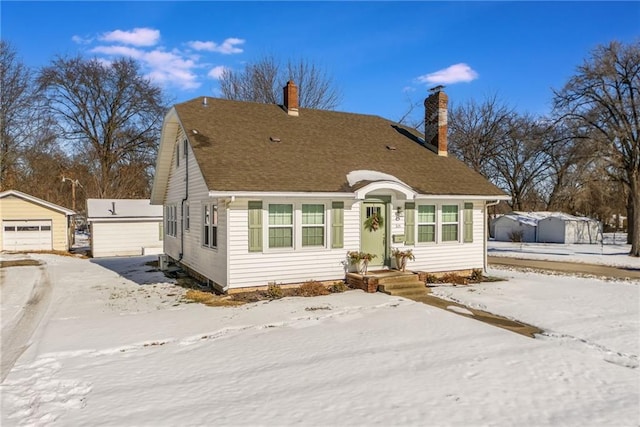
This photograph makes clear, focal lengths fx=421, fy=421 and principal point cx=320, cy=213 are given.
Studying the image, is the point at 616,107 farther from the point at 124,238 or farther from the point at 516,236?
the point at 124,238

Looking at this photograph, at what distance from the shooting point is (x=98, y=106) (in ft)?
125

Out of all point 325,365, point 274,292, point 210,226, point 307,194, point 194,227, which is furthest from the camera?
point 194,227

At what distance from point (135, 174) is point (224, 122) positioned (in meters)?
28.0

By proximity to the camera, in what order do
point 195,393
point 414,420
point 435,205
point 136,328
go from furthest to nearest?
1. point 435,205
2. point 136,328
3. point 195,393
4. point 414,420

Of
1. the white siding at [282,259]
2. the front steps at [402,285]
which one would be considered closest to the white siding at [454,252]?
the front steps at [402,285]

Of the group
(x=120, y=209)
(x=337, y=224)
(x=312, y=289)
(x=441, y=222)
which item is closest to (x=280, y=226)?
(x=337, y=224)

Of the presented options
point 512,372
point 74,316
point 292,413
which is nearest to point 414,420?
point 292,413

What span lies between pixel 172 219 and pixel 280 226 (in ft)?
27.7

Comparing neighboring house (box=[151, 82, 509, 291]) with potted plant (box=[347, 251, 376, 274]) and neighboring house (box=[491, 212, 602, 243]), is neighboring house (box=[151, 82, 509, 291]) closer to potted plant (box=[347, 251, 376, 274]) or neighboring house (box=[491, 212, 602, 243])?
potted plant (box=[347, 251, 376, 274])

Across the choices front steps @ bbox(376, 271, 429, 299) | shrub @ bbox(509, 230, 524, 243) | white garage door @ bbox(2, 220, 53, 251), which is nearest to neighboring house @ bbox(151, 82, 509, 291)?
front steps @ bbox(376, 271, 429, 299)

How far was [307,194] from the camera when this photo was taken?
1176 centimetres

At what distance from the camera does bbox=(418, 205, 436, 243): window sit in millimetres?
13945

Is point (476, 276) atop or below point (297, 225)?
below

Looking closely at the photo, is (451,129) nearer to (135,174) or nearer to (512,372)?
(135,174)
